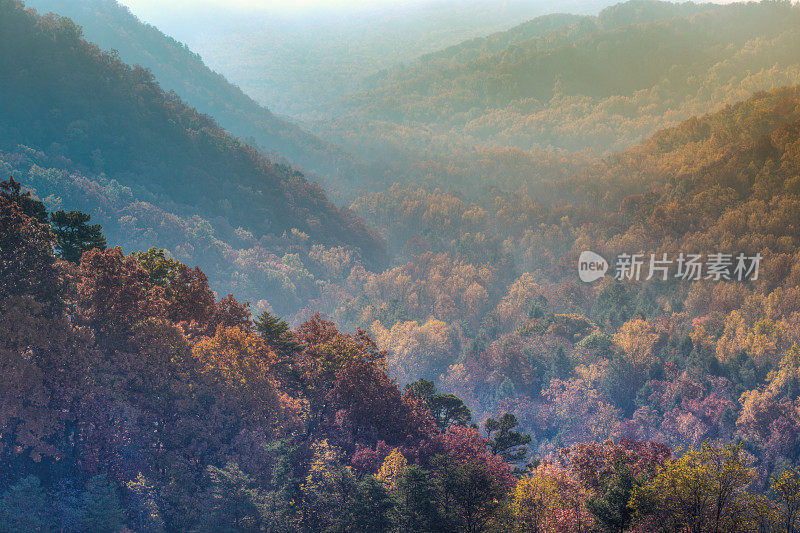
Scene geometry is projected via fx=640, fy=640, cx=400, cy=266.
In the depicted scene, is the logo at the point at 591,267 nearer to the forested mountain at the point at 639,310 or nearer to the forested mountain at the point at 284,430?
the forested mountain at the point at 639,310

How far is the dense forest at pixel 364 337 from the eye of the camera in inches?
1506

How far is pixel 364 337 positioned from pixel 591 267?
10062cm

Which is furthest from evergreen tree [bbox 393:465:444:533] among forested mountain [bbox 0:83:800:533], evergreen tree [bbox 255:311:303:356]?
evergreen tree [bbox 255:311:303:356]

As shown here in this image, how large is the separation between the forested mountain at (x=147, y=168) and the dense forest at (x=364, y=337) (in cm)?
64

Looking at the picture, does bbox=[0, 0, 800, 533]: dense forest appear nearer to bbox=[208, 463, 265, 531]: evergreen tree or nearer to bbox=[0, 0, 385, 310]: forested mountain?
bbox=[208, 463, 265, 531]: evergreen tree

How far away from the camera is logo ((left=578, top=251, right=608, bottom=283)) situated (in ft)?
461

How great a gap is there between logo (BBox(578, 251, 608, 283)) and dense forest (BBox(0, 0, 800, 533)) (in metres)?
3.10

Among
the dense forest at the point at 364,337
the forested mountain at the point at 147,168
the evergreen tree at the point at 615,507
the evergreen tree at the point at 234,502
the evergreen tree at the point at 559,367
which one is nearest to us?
the evergreen tree at the point at 615,507

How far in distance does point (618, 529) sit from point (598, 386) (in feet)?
224

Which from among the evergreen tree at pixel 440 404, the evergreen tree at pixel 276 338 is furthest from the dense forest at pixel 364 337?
the evergreen tree at pixel 440 404

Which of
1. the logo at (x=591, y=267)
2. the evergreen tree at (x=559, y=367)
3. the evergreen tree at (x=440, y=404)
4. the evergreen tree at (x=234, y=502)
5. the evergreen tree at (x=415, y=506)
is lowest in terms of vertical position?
the evergreen tree at (x=234, y=502)

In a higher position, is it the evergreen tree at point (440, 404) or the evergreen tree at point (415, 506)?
the evergreen tree at point (440, 404)

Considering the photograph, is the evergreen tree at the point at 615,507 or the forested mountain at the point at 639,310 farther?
the forested mountain at the point at 639,310

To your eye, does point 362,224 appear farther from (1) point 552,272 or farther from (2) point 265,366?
(2) point 265,366
